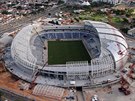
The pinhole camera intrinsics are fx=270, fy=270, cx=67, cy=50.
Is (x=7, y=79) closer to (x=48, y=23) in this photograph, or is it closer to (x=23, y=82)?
(x=23, y=82)

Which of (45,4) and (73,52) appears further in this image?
(45,4)

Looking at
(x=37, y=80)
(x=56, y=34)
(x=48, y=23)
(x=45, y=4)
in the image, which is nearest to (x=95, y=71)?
(x=37, y=80)

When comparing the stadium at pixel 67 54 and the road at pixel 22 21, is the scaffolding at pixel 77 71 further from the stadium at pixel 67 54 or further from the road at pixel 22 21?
the road at pixel 22 21

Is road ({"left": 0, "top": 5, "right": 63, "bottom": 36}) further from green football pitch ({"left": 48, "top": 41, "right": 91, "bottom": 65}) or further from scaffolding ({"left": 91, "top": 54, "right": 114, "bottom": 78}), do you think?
scaffolding ({"left": 91, "top": 54, "right": 114, "bottom": 78})

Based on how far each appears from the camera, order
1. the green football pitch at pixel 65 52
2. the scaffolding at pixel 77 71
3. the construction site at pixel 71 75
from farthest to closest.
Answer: the green football pitch at pixel 65 52, the scaffolding at pixel 77 71, the construction site at pixel 71 75

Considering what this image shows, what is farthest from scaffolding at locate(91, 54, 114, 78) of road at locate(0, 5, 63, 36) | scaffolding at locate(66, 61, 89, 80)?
road at locate(0, 5, 63, 36)

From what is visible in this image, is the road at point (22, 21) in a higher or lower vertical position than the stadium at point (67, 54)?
lower

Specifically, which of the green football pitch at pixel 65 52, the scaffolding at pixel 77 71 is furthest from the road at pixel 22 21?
the scaffolding at pixel 77 71
